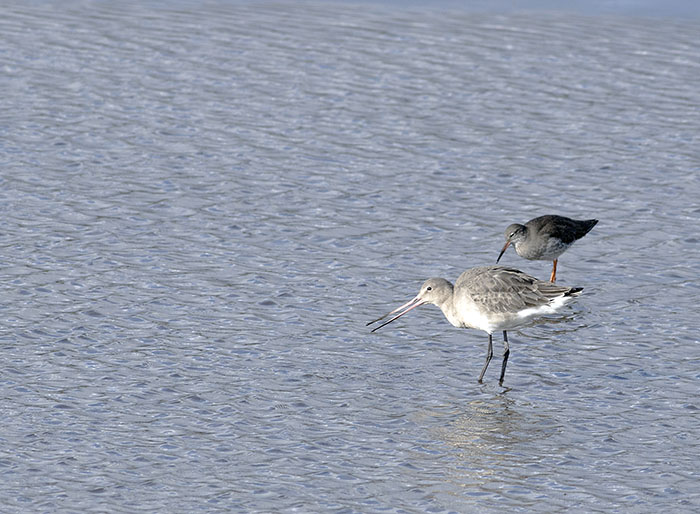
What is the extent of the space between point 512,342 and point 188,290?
3.88 meters

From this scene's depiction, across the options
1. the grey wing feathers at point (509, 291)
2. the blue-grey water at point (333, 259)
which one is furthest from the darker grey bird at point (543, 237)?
the grey wing feathers at point (509, 291)

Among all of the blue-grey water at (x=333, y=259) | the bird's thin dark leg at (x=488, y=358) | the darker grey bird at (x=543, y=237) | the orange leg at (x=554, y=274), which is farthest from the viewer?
the orange leg at (x=554, y=274)

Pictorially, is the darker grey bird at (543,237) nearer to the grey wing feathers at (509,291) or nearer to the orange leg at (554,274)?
the orange leg at (554,274)

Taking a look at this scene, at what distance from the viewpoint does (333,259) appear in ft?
52.7

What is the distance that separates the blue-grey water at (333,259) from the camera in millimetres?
10711

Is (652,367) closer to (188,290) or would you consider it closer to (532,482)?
(532,482)

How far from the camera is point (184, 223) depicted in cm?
1716

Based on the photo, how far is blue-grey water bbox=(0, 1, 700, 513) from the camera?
35.1 feet

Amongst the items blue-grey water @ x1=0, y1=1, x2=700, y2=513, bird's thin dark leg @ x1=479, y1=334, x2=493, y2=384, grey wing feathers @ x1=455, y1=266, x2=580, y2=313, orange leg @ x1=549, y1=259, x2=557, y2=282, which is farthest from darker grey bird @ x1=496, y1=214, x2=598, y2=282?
bird's thin dark leg @ x1=479, y1=334, x2=493, y2=384

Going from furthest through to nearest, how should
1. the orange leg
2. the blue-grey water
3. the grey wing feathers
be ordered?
the orange leg → the grey wing feathers → the blue-grey water

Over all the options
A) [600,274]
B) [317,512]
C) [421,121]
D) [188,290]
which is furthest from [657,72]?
[317,512]

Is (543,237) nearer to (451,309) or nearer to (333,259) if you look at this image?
(333,259)

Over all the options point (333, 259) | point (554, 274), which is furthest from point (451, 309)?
point (554, 274)

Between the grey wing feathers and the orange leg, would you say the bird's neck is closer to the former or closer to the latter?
the grey wing feathers
